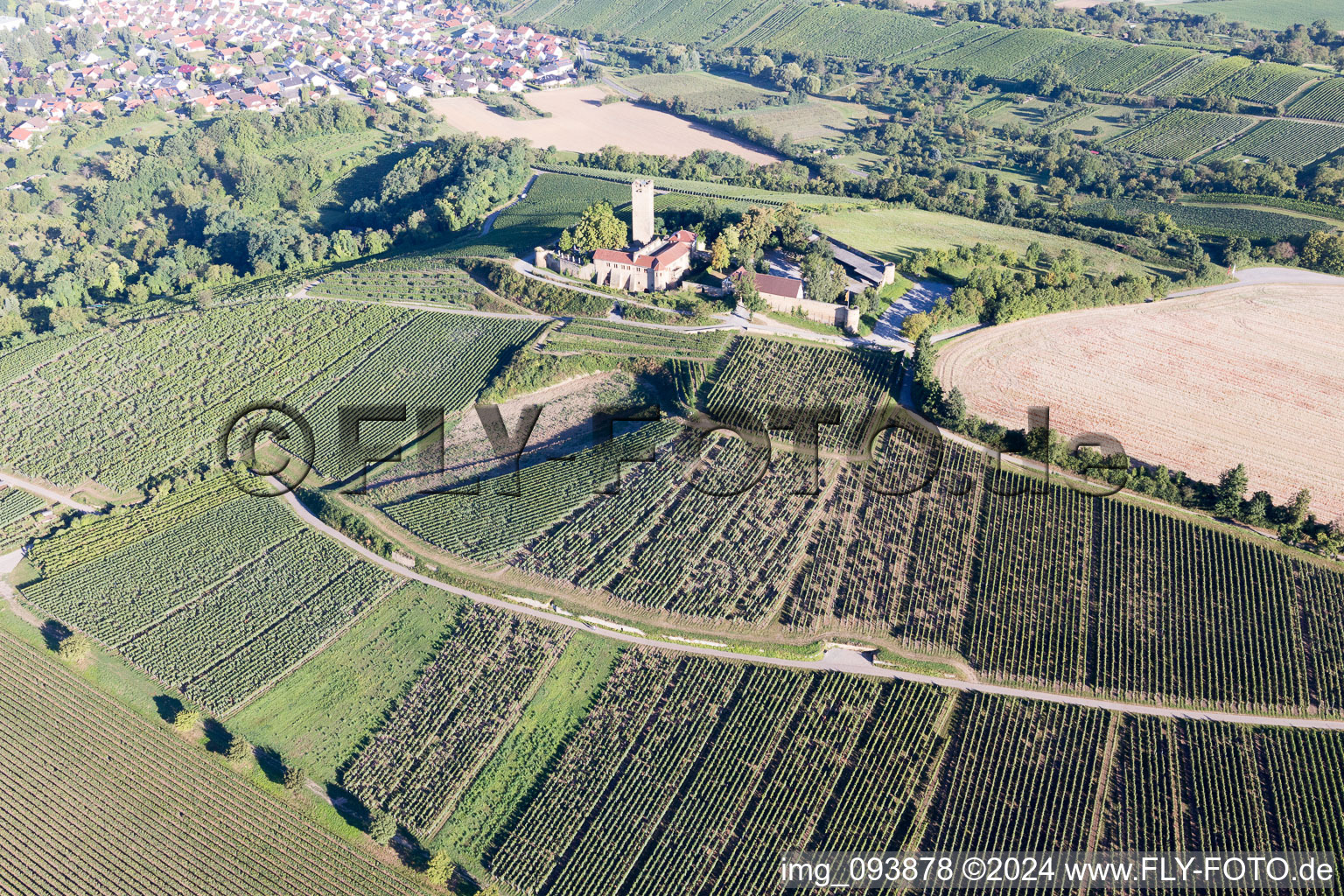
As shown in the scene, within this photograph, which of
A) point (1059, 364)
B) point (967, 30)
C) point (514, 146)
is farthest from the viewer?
point (967, 30)

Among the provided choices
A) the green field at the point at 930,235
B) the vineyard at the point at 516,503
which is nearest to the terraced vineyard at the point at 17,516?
the vineyard at the point at 516,503

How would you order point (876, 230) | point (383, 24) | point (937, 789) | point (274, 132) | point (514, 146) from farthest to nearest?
point (383, 24) → point (274, 132) → point (514, 146) → point (876, 230) → point (937, 789)

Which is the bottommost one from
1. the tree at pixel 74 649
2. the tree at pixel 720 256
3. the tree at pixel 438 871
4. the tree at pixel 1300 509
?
the tree at pixel 438 871

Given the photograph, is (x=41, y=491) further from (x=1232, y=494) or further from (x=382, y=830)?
(x=1232, y=494)

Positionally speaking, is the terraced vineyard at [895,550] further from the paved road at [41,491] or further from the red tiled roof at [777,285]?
the paved road at [41,491]

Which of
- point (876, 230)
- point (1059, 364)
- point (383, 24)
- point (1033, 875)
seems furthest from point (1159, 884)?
point (383, 24)

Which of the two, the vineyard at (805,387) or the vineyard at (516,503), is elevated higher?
the vineyard at (805,387)

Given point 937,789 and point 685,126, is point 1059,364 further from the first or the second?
point 685,126

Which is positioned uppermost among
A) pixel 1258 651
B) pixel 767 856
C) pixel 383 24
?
pixel 383 24
